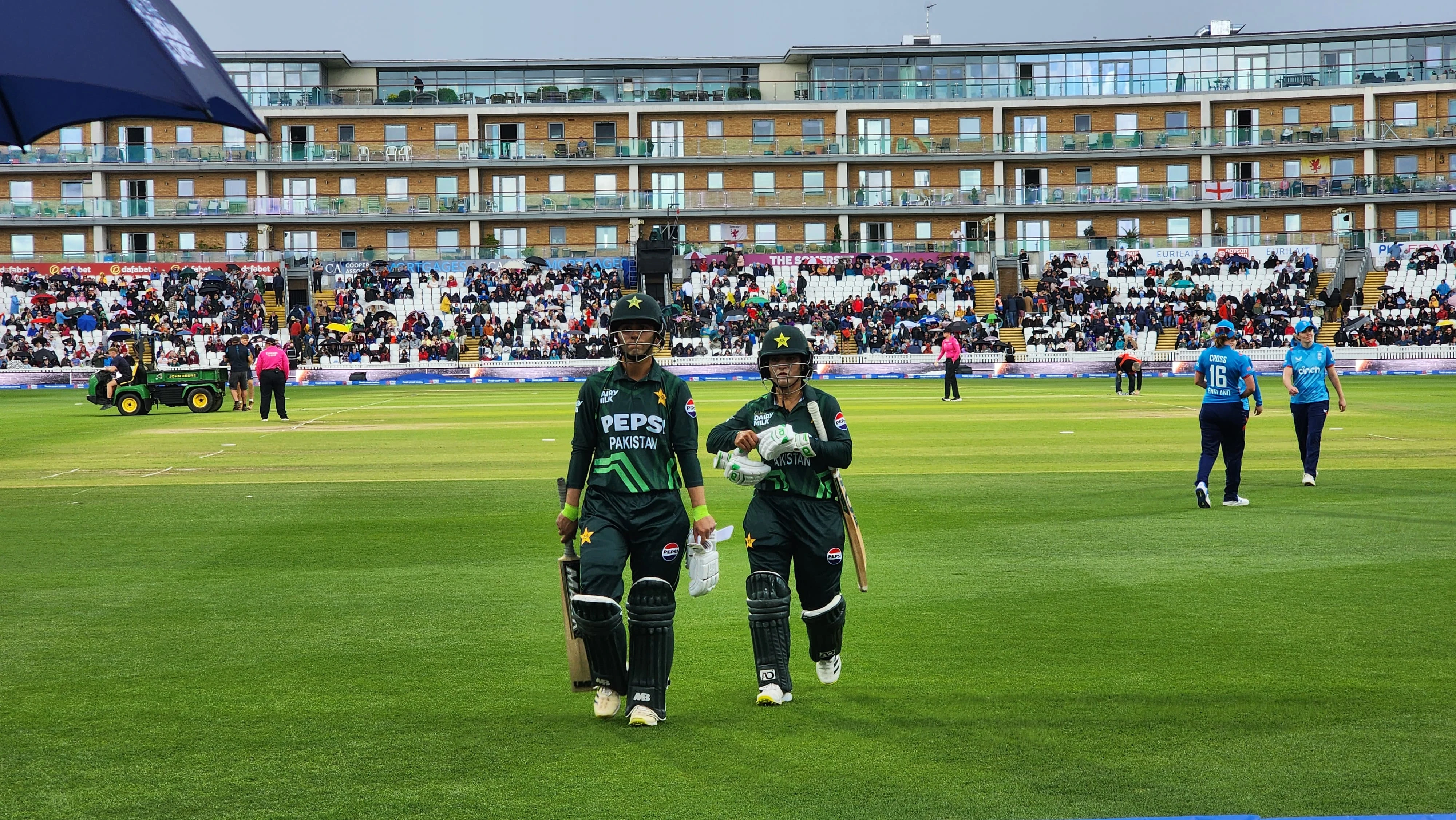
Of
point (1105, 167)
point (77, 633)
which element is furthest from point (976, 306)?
point (77, 633)

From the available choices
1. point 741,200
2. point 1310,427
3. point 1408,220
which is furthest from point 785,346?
point 1408,220

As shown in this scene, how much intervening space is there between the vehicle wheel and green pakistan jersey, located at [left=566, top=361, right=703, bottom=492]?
3078 cm

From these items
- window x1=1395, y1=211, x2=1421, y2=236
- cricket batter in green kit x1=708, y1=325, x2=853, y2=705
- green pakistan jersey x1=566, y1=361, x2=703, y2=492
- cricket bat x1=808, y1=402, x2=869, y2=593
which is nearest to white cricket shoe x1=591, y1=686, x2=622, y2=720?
cricket batter in green kit x1=708, y1=325, x2=853, y2=705

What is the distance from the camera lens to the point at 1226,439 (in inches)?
582

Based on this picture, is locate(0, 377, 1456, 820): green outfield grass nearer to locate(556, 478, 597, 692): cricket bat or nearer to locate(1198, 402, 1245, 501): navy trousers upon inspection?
locate(556, 478, 597, 692): cricket bat

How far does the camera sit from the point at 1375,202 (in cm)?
7656

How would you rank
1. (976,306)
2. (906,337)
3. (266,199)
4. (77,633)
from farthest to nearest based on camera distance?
1. (266,199)
2. (976,306)
3. (906,337)
4. (77,633)

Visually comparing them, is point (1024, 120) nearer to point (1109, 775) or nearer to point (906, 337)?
point (906, 337)

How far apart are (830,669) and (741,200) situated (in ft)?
236

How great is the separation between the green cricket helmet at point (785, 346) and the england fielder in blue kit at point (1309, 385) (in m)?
Result: 10.3

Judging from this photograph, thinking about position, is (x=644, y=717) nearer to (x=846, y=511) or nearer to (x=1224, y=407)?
(x=846, y=511)

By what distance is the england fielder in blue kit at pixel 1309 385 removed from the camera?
16.1 meters

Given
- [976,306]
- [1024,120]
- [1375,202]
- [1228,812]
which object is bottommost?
[1228,812]

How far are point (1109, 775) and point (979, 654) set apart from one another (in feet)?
7.64
